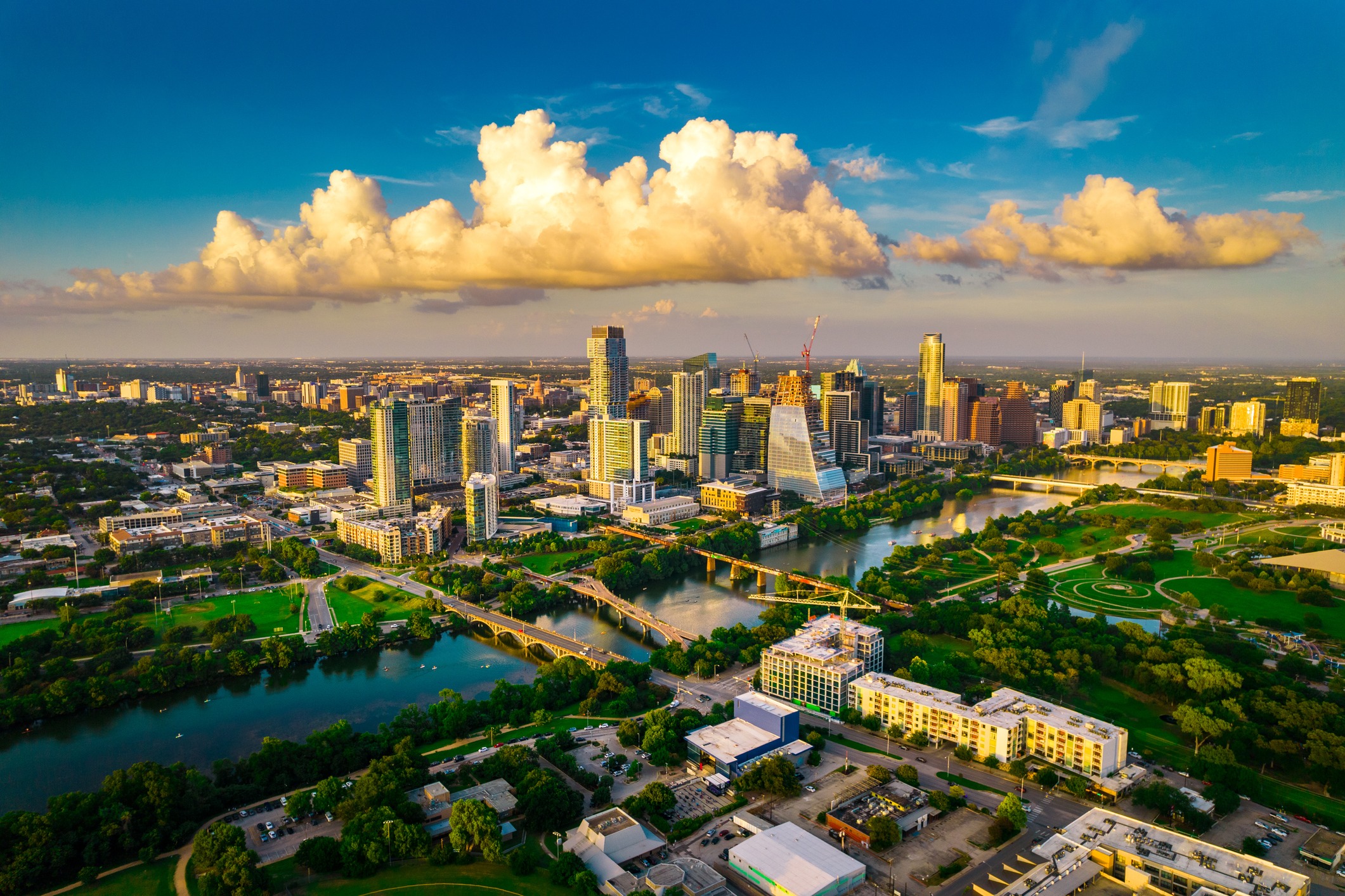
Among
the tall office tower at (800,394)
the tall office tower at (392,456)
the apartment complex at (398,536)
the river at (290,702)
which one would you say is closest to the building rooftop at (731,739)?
the river at (290,702)

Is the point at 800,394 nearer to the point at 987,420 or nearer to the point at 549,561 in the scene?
the point at 987,420

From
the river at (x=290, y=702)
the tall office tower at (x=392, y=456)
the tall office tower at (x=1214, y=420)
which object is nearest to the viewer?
the river at (x=290, y=702)

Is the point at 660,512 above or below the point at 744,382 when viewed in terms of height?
below

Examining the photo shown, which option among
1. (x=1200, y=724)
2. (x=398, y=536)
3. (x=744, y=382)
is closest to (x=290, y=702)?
(x=398, y=536)

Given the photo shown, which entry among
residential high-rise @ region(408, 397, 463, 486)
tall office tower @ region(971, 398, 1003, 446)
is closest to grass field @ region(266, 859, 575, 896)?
residential high-rise @ region(408, 397, 463, 486)

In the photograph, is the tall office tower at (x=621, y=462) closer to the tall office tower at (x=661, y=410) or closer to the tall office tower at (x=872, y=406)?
the tall office tower at (x=661, y=410)
